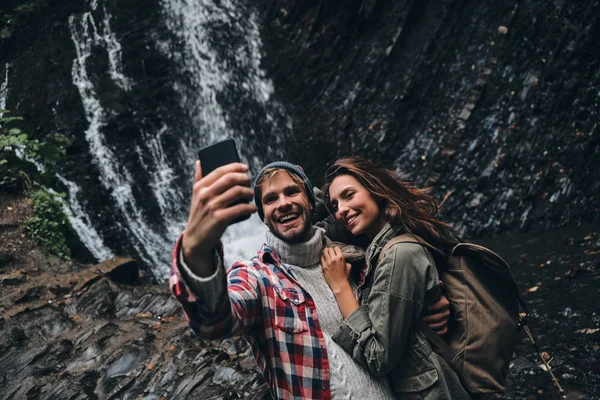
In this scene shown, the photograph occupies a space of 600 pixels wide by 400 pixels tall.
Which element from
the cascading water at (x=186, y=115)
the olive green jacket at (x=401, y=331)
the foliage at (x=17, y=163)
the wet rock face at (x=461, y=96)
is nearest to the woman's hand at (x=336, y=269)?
the olive green jacket at (x=401, y=331)

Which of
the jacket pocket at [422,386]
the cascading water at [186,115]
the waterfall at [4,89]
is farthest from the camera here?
the waterfall at [4,89]

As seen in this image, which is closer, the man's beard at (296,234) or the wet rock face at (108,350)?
the man's beard at (296,234)

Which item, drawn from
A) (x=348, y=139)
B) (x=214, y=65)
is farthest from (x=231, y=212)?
(x=214, y=65)

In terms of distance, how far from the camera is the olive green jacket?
2.20 metres

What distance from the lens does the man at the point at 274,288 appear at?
58.0 inches

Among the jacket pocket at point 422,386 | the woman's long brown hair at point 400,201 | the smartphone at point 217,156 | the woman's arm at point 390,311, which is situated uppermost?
the smartphone at point 217,156

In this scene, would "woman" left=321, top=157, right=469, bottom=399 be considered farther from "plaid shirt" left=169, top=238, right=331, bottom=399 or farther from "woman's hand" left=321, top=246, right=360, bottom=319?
"plaid shirt" left=169, top=238, right=331, bottom=399

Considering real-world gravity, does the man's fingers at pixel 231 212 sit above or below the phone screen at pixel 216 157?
below

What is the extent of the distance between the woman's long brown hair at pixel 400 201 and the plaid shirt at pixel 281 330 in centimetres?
74

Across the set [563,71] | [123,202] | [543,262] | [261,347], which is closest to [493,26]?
[563,71]

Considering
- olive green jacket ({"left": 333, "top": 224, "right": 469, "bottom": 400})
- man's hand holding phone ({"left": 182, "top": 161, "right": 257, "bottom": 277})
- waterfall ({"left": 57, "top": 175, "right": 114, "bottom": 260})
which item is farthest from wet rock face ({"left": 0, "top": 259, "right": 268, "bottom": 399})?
waterfall ({"left": 57, "top": 175, "right": 114, "bottom": 260})

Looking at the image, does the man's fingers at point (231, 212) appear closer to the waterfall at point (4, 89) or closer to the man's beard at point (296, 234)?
the man's beard at point (296, 234)

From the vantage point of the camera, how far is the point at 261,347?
7.43ft

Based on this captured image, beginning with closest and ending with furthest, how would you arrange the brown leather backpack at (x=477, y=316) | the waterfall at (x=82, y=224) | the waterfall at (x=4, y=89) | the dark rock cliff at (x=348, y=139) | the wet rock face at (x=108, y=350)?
1. the brown leather backpack at (x=477, y=316)
2. the wet rock face at (x=108, y=350)
3. the dark rock cliff at (x=348, y=139)
4. the waterfall at (x=82, y=224)
5. the waterfall at (x=4, y=89)
